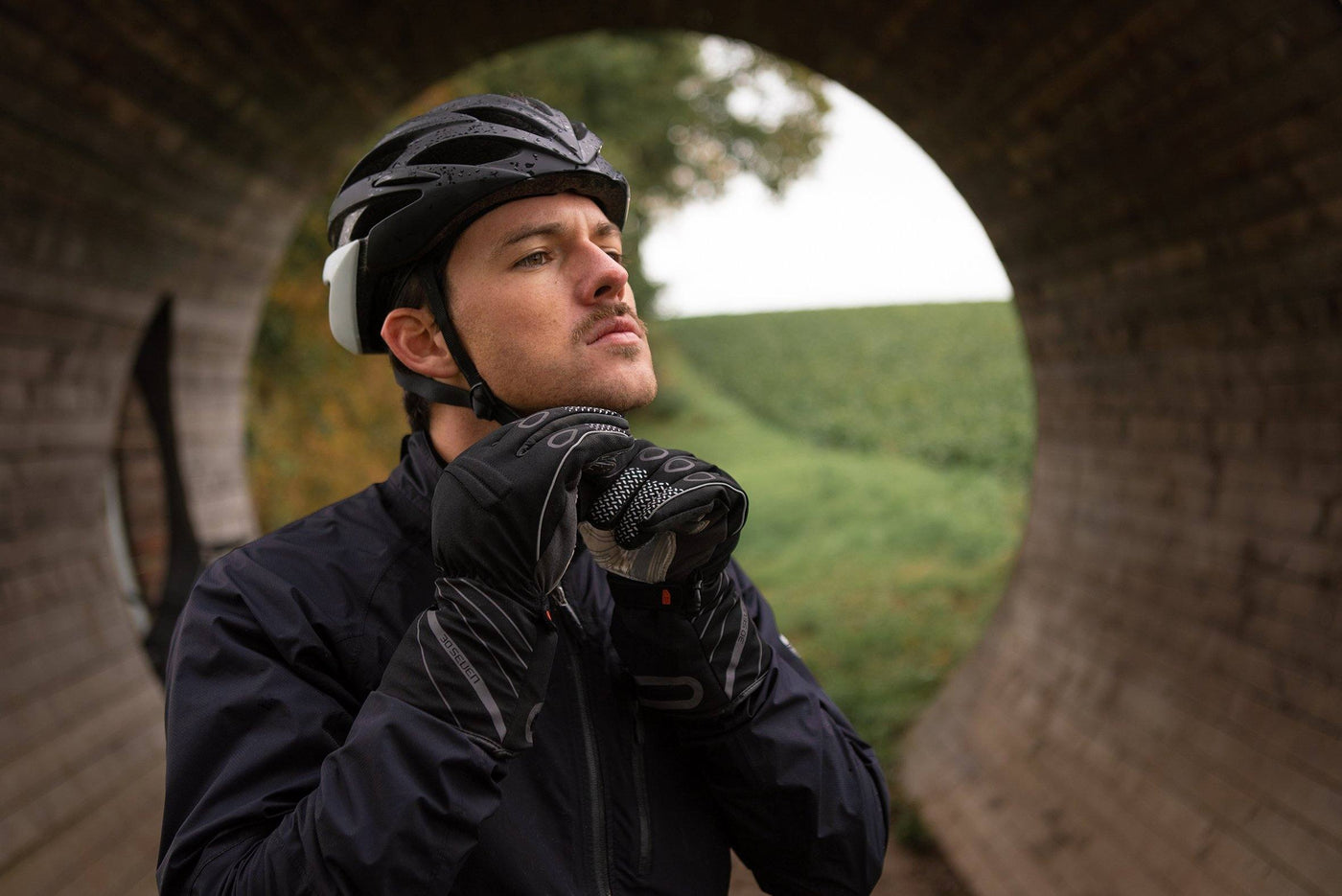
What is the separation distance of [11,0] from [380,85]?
236cm

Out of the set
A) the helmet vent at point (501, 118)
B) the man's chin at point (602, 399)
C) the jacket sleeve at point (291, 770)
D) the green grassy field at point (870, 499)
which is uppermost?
the helmet vent at point (501, 118)

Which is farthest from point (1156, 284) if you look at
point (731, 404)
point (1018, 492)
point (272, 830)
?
point (731, 404)

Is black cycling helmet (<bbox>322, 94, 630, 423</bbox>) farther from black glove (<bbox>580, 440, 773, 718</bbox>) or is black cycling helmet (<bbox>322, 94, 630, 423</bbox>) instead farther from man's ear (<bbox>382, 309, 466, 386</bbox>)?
black glove (<bbox>580, 440, 773, 718</bbox>)

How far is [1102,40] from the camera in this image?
11.1 ft

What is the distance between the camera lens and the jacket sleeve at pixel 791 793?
166 centimetres

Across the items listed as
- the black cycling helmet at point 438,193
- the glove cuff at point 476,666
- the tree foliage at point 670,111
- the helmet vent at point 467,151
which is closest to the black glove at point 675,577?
the glove cuff at point 476,666

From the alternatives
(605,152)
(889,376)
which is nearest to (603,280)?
(605,152)

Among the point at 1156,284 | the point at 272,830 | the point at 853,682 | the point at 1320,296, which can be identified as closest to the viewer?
the point at 272,830

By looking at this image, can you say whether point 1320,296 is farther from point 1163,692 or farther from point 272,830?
point 272,830

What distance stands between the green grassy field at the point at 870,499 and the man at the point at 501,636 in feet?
14.5

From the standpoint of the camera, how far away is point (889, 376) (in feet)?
78.9

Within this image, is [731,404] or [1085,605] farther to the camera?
[731,404]

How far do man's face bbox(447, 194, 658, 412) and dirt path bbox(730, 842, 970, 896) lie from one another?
3639 mm

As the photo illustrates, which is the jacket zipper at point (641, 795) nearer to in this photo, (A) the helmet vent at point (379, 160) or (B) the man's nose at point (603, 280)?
(B) the man's nose at point (603, 280)
